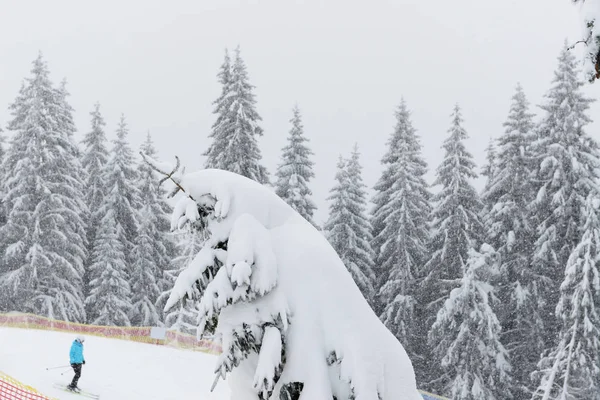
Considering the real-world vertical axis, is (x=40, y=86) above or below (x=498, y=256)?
above

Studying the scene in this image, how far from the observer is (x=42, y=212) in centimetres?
3359

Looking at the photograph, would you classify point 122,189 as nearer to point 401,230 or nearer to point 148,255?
point 148,255

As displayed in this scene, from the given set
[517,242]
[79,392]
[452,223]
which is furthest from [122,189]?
[79,392]

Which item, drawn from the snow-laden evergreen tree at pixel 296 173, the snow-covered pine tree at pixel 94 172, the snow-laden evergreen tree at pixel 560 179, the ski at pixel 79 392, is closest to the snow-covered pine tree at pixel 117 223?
the snow-covered pine tree at pixel 94 172

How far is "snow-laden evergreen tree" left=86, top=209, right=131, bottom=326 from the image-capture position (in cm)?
3512

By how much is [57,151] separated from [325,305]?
102 feet

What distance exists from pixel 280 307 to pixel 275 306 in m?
0.06

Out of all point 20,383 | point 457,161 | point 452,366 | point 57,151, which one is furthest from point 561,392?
point 57,151

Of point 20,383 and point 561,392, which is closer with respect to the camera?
point 20,383

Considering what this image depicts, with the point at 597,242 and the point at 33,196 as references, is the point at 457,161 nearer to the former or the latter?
the point at 597,242

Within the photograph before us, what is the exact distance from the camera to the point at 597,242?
25078 millimetres

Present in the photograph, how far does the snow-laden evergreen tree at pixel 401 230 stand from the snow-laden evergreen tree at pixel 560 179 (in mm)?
5895

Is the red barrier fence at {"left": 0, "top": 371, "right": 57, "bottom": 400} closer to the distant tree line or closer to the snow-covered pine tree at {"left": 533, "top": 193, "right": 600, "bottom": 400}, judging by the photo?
the distant tree line

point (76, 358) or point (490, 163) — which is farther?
point (490, 163)
